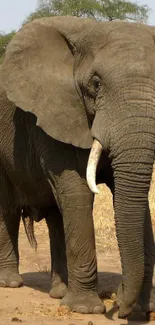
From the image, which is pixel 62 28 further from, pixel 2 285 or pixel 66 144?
pixel 2 285

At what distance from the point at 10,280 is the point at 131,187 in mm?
2228

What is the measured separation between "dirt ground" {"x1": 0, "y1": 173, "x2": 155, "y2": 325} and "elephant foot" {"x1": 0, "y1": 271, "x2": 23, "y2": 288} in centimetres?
6

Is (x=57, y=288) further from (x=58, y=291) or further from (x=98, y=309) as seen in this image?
(x=98, y=309)

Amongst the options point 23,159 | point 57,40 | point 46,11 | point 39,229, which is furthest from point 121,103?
point 46,11

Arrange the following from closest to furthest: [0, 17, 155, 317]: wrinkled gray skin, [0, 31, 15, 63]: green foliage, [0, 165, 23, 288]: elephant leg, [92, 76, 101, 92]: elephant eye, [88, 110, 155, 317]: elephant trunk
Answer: [88, 110, 155, 317]: elephant trunk → [0, 17, 155, 317]: wrinkled gray skin → [92, 76, 101, 92]: elephant eye → [0, 165, 23, 288]: elephant leg → [0, 31, 15, 63]: green foliage

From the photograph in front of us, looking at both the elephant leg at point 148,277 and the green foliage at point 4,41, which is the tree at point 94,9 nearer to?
the green foliage at point 4,41

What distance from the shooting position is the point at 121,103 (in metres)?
5.01

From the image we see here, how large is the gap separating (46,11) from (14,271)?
98.5 ft

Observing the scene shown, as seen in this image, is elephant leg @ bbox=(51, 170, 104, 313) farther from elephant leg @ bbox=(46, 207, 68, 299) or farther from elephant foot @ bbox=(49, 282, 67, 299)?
elephant leg @ bbox=(46, 207, 68, 299)

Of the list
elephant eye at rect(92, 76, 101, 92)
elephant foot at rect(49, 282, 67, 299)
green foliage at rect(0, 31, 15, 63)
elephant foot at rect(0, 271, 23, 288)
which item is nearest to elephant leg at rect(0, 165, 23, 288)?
elephant foot at rect(0, 271, 23, 288)

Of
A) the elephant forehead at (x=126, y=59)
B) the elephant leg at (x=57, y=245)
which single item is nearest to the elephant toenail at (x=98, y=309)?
the elephant leg at (x=57, y=245)

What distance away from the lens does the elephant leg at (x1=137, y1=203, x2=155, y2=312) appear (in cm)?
582

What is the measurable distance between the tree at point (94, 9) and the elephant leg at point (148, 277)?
28.2 meters

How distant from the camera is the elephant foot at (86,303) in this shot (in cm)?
580
